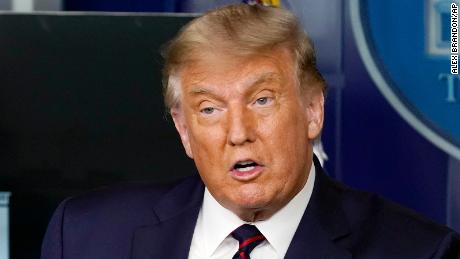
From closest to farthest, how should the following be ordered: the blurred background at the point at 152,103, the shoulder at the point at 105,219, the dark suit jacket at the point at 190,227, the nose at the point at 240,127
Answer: the nose at the point at 240,127 → the dark suit jacket at the point at 190,227 → the shoulder at the point at 105,219 → the blurred background at the point at 152,103

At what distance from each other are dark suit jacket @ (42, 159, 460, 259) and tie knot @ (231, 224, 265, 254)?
6cm

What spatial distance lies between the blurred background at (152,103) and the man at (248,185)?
1.28ft

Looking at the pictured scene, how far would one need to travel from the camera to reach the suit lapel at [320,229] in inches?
76.3

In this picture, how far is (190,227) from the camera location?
79.8 inches

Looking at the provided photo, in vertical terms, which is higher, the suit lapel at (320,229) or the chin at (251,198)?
the chin at (251,198)

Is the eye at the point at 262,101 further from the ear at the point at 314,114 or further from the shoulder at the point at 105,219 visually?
the shoulder at the point at 105,219

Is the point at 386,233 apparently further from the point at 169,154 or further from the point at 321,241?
the point at 169,154

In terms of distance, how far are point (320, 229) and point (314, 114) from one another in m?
0.21

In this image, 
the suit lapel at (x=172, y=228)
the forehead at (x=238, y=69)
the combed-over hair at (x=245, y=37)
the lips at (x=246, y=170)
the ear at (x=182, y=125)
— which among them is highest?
the combed-over hair at (x=245, y=37)

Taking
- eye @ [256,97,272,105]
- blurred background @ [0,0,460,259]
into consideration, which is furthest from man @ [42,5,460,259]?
blurred background @ [0,0,460,259]

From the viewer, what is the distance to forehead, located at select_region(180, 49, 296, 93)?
1839mm

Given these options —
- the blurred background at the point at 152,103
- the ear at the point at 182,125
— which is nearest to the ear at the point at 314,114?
the ear at the point at 182,125

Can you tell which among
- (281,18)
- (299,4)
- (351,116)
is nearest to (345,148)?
(351,116)

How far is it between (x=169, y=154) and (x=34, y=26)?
43 cm
